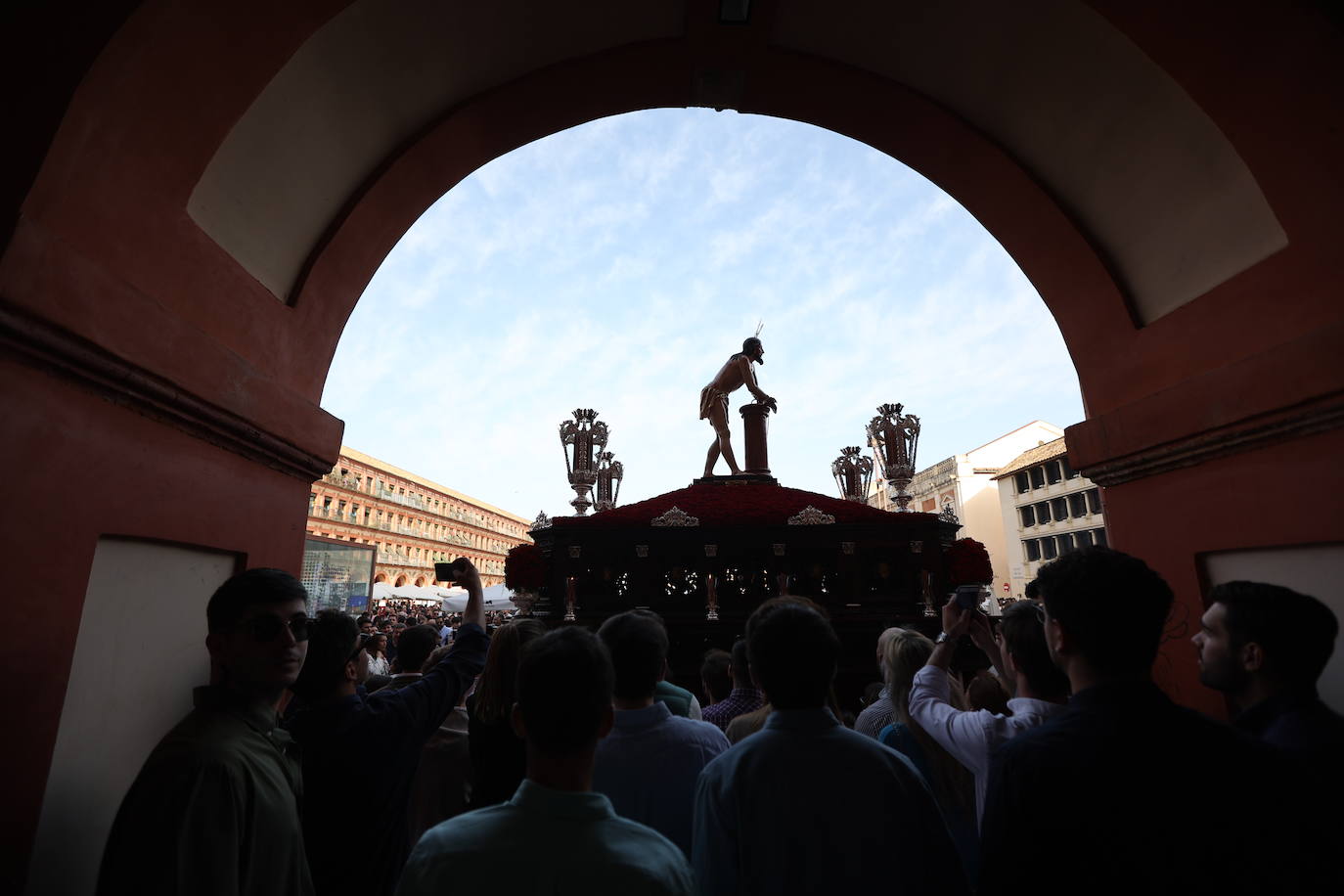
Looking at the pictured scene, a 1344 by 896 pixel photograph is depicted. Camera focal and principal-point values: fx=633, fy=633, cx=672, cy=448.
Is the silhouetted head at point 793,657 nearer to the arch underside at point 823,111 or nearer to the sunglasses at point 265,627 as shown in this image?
the sunglasses at point 265,627

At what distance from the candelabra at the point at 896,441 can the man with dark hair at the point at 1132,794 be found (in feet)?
27.0

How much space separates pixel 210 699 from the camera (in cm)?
167

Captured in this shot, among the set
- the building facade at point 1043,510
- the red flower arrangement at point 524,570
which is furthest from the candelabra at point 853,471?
the building facade at point 1043,510

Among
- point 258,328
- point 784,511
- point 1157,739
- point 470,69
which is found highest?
point 470,69

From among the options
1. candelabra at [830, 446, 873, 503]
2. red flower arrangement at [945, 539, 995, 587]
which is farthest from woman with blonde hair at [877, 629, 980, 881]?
candelabra at [830, 446, 873, 503]

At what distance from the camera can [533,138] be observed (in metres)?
4.64

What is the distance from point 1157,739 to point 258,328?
4002 millimetres

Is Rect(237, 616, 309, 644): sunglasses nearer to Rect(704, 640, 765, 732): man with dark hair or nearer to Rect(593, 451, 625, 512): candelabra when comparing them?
Rect(704, 640, 765, 732): man with dark hair

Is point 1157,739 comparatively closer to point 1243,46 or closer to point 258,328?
point 1243,46

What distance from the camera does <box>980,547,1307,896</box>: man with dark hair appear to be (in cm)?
115

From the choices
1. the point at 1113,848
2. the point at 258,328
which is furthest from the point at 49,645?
the point at 1113,848

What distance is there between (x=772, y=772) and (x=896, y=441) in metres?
8.74

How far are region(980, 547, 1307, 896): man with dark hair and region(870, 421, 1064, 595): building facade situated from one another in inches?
1395

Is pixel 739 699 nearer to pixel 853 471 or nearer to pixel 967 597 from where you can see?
pixel 967 597
